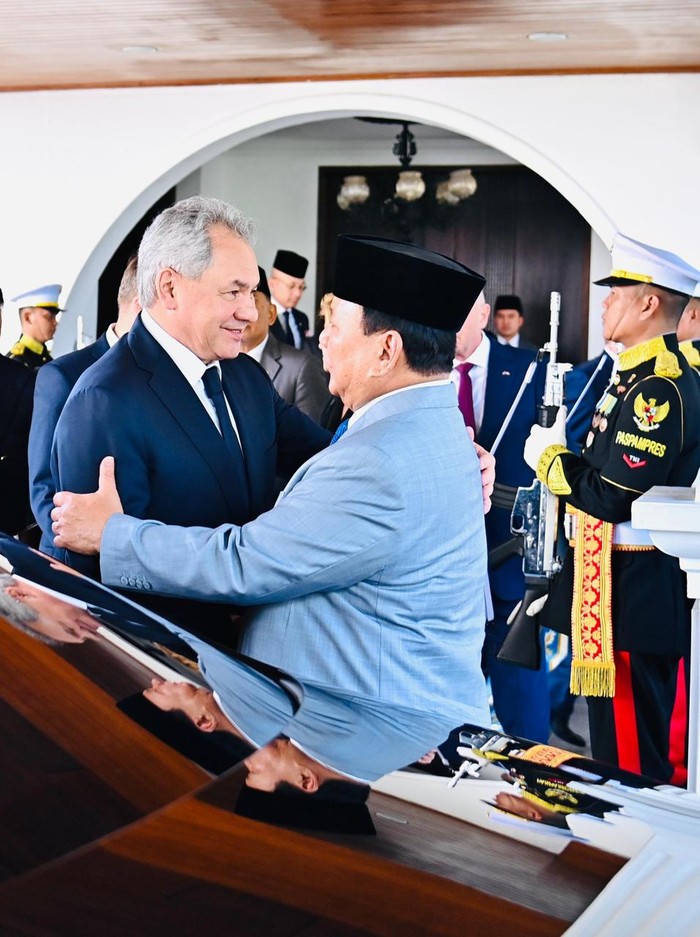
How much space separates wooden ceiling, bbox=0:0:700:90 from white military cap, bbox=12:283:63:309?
1226 mm

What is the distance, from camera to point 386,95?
21.4 feet

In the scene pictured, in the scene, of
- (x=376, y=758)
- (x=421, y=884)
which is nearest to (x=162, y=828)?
(x=421, y=884)

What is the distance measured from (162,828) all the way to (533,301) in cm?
945

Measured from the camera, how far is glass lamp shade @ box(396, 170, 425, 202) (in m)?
9.86

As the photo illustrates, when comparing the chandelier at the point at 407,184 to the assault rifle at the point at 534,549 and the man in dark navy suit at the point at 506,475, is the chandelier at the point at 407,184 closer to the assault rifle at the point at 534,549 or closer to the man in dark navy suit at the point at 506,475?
the man in dark navy suit at the point at 506,475

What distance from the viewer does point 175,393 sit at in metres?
1.96

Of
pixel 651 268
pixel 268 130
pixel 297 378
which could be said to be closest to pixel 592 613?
pixel 651 268

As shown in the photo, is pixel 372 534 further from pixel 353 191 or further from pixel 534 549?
pixel 353 191

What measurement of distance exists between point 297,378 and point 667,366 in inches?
73.8

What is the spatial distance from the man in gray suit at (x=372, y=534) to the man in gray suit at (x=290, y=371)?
8.89 ft

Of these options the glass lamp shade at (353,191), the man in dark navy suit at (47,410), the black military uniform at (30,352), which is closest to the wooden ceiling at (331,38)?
the black military uniform at (30,352)

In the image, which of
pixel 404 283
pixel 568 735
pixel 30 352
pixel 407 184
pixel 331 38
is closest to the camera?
pixel 404 283

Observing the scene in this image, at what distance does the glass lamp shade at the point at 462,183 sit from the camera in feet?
32.6

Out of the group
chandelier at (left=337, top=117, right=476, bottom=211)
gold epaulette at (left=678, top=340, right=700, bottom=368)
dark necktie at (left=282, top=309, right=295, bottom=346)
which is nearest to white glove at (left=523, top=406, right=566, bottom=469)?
gold epaulette at (left=678, top=340, right=700, bottom=368)
